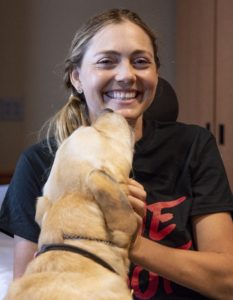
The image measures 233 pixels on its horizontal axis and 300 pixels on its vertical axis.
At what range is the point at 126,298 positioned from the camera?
103 centimetres

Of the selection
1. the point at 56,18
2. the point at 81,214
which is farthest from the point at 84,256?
the point at 56,18

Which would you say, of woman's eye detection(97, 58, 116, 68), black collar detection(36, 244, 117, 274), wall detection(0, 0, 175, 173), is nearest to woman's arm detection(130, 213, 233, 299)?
black collar detection(36, 244, 117, 274)

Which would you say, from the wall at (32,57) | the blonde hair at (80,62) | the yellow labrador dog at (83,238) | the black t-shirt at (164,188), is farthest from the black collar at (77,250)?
the wall at (32,57)

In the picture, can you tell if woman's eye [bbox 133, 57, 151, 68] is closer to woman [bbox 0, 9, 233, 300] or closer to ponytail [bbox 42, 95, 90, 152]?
woman [bbox 0, 9, 233, 300]

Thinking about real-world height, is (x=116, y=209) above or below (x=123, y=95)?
below

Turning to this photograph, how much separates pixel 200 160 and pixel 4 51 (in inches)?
90.1

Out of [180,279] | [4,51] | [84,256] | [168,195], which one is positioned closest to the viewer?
[84,256]

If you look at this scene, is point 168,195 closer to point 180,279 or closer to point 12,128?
point 180,279

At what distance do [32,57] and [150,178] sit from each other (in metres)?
2.22

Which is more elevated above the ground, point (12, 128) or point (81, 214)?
point (81, 214)

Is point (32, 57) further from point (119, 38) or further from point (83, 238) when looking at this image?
point (83, 238)

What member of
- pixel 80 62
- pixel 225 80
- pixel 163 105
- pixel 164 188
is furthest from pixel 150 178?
pixel 225 80

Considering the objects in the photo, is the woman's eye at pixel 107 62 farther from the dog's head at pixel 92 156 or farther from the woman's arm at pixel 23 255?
the woman's arm at pixel 23 255

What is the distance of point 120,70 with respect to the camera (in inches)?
51.3
